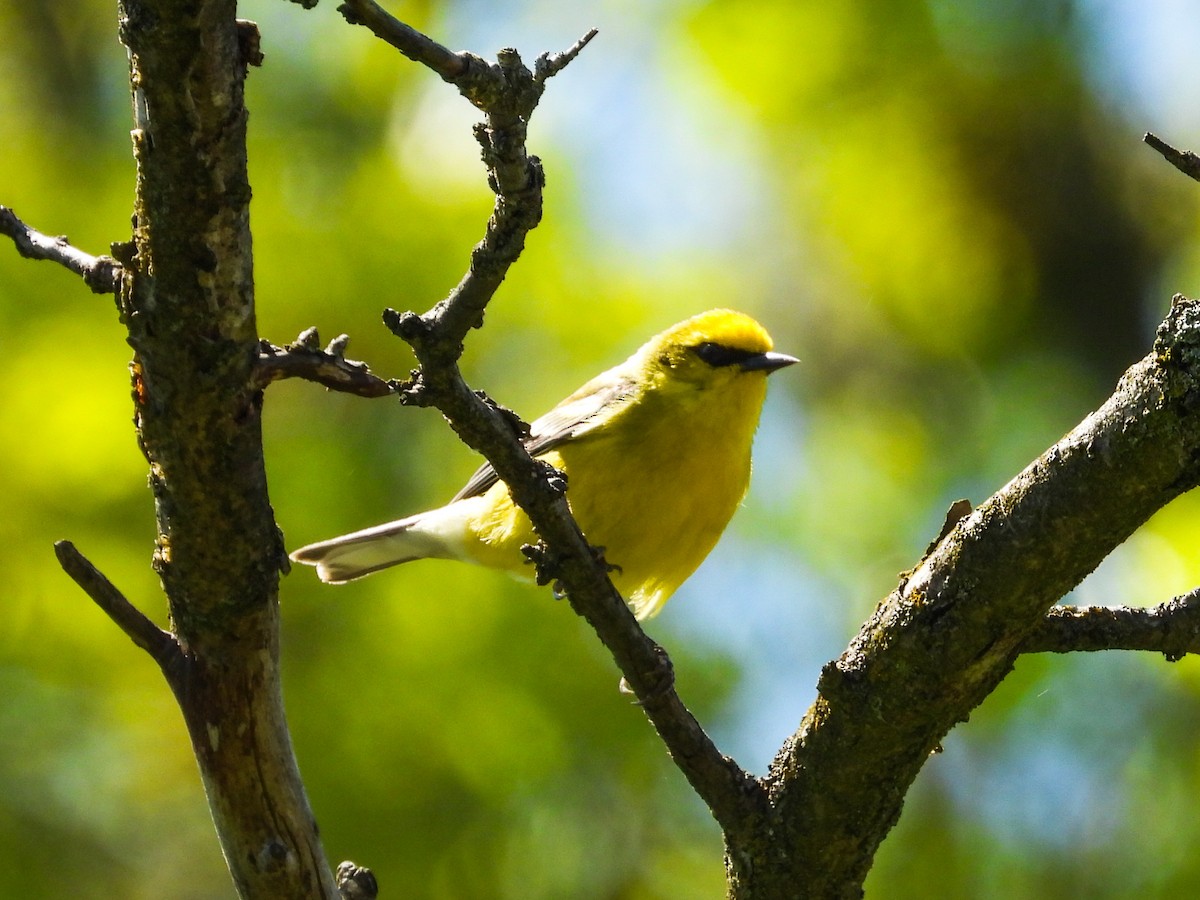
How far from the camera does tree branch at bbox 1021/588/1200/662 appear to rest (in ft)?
10.4

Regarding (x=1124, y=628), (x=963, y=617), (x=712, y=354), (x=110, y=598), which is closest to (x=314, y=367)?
(x=110, y=598)

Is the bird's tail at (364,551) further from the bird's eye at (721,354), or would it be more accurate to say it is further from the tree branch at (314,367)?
the tree branch at (314,367)

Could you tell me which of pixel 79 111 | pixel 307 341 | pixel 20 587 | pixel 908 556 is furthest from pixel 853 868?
pixel 79 111

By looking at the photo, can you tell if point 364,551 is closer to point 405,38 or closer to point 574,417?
point 574,417

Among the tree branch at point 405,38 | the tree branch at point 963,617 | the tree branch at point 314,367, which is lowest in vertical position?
the tree branch at point 963,617

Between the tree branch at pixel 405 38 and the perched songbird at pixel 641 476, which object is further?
the perched songbird at pixel 641 476

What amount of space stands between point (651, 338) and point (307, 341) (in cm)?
315

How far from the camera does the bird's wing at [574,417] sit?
16.9 ft

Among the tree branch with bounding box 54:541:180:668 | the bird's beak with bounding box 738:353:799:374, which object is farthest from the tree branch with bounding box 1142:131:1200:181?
the bird's beak with bounding box 738:353:799:374

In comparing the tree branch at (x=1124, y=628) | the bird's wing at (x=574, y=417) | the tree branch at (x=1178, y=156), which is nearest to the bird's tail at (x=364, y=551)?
the bird's wing at (x=574, y=417)

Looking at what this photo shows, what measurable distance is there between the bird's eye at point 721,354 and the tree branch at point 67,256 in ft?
9.50

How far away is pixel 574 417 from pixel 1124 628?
8.36ft

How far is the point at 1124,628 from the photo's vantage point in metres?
3.19

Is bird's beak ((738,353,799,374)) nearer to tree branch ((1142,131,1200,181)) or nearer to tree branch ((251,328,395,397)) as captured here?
tree branch ((251,328,395,397))
